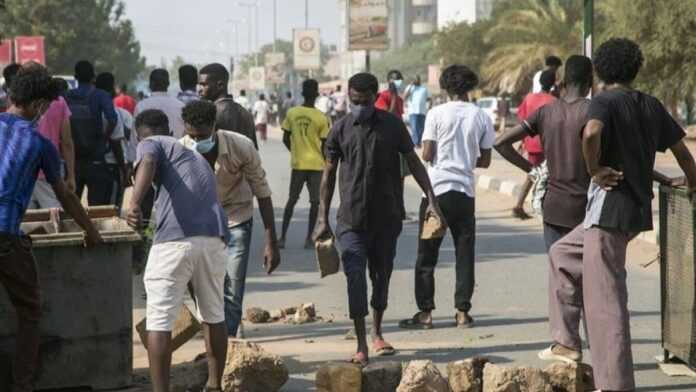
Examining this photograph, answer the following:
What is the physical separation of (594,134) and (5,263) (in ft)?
8.95

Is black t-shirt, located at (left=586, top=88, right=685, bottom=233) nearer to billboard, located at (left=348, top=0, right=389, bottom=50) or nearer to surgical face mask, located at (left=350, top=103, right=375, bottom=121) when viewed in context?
surgical face mask, located at (left=350, top=103, right=375, bottom=121)

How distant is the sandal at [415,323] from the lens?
10.2m

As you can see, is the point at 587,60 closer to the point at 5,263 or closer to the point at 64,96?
the point at 5,263

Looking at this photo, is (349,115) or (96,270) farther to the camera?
(349,115)

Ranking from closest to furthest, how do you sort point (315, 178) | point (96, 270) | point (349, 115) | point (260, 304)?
point (96, 270)
point (349, 115)
point (260, 304)
point (315, 178)

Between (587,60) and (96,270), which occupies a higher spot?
(587,60)

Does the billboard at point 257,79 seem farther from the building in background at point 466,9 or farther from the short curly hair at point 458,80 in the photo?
the short curly hair at point 458,80

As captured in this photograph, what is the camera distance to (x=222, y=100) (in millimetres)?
10125

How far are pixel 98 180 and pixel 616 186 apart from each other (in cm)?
616

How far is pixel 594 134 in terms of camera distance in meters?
7.05

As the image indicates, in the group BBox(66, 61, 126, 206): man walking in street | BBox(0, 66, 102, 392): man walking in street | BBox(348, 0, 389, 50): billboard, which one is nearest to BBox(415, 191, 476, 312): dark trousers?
BBox(66, 61, 126, 206): man walking in street

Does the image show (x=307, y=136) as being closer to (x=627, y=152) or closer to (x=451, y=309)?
(x=451, y=309)

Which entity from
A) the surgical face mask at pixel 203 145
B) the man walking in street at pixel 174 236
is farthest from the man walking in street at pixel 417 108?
the man walking in street at pixel 174 236

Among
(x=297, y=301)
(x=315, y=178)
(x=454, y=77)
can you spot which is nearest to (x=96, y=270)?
(x=454, y=77)
